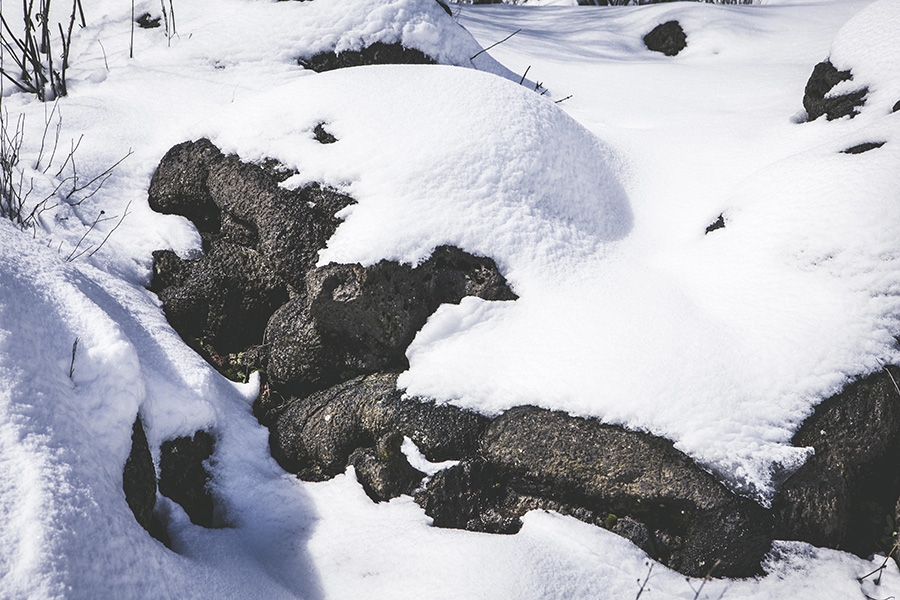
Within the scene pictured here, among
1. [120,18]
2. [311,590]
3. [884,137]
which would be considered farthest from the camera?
[120,18]

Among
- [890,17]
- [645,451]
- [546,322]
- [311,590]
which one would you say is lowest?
[311,590]

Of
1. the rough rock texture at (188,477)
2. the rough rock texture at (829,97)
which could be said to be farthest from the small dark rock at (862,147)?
the rough rock texture at (188,477)

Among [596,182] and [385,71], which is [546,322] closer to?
[596,182]

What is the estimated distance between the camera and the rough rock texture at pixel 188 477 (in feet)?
8.44

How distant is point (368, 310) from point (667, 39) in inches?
243

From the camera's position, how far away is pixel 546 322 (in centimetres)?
295

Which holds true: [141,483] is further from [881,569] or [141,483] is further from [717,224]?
[717,224]

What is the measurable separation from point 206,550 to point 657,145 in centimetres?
389

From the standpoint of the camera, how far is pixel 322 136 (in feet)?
12.4

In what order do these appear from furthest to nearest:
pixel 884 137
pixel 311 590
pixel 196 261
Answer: pixel 196 261, pixel 884 137, pixel 311 590

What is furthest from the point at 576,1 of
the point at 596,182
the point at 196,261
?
the point at 196,261

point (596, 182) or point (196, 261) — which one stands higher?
point (596, 182)

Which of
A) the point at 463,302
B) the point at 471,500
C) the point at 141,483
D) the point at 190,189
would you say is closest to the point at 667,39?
the point at 463,302

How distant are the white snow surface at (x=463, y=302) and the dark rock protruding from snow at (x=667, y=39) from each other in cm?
252
